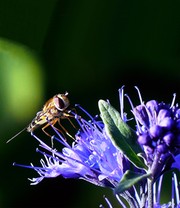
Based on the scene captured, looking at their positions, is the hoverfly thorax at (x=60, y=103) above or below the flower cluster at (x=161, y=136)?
above

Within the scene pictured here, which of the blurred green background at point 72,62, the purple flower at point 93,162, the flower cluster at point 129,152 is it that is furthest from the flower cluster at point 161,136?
the blurred green background at point 72,62

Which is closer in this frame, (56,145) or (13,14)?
(56,145)

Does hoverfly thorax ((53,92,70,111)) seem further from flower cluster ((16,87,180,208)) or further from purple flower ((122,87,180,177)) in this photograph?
purple flower ((122,87,180,177))

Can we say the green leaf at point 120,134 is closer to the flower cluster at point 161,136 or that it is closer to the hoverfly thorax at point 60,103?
the flower cluster at point 161,136

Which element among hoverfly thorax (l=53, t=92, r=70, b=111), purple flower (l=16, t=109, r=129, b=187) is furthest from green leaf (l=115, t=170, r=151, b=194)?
hoverfly thorax (l=53, t=92, r=70, b=111)

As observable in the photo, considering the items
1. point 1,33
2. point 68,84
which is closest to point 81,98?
point 68,84

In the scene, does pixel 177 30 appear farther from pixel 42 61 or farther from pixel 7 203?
pixel 7 203

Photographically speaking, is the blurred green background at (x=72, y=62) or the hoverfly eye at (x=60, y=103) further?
the blurred green background at (x=72, y=62)
